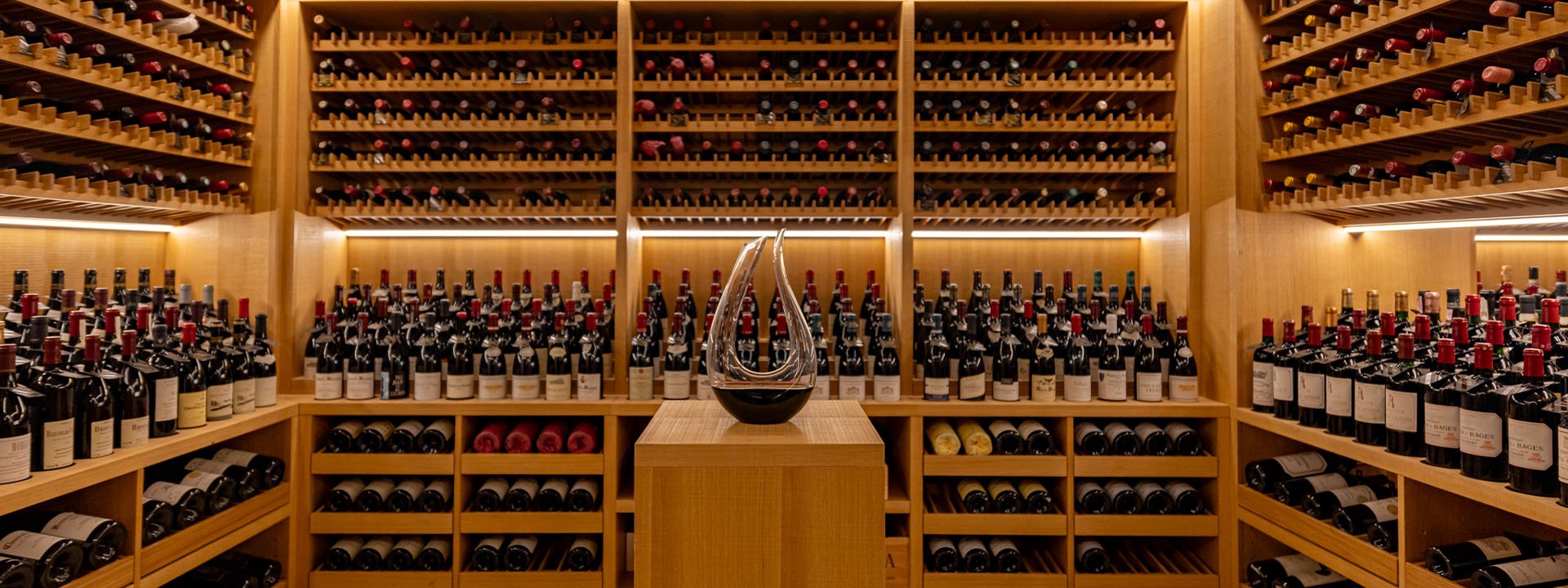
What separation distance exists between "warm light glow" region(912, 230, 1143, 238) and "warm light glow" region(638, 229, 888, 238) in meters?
0.18

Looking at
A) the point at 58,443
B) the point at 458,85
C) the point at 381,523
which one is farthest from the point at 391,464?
the point at 458,85

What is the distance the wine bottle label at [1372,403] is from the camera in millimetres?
1794

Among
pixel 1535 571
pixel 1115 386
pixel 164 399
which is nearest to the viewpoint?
pixel 1535 571

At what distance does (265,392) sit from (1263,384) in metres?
2.73

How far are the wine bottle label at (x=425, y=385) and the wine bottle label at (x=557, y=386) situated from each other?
0.33m

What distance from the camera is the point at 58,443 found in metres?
1.60

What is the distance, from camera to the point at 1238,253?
7.61 feet

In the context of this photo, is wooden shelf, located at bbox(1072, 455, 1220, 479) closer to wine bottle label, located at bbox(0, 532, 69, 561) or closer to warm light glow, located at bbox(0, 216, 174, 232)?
wine bottle label, located at bbox(0, 532, 69, 561)

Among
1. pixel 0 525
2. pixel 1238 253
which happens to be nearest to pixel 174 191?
pixel 0 525

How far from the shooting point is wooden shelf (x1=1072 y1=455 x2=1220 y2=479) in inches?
91.4

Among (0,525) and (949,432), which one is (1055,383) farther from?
(0,525)

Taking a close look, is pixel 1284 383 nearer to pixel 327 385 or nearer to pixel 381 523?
pixel 381 523

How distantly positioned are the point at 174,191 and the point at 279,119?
1.30 ft

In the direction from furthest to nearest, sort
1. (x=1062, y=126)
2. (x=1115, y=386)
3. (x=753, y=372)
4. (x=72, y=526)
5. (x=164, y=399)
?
(x=1062, y=126) < (x=1115, y=386) < (x=164, y=399) < (x=72, y=526) < (x=753, y=372)
